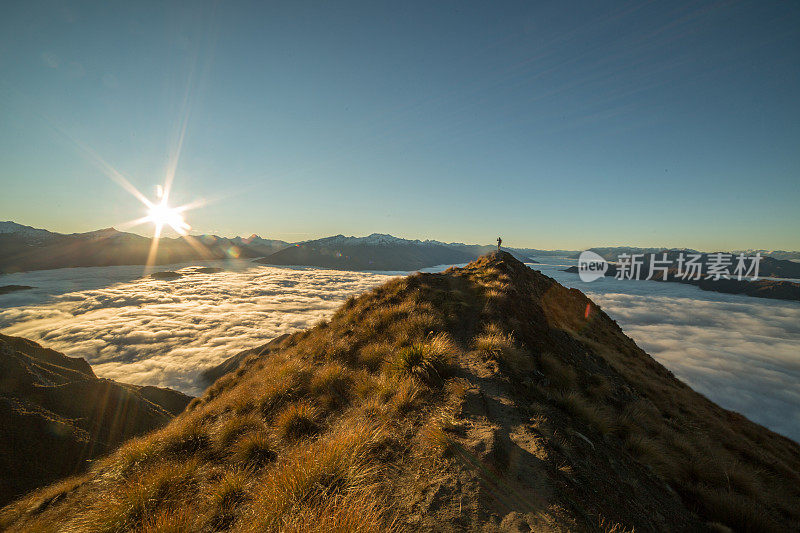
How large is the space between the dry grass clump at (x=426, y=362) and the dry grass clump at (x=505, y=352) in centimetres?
100

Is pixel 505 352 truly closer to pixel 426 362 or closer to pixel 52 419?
pixel 426 362

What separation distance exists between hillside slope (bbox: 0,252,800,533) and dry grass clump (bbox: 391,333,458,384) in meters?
0.04

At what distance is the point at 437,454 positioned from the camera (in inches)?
165

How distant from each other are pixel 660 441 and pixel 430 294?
A: 812 centimetres

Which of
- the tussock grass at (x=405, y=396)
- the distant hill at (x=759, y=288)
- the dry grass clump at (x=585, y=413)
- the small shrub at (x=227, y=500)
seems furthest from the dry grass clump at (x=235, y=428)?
the distant hill at (x=759, y=288)

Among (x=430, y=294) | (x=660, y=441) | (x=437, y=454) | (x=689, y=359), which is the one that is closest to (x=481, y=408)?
(x=437, y=454)

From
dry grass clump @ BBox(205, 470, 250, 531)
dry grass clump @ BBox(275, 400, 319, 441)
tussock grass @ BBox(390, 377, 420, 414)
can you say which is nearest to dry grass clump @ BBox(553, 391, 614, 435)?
tussock grass @ BBox(390, 377, 420, 414)

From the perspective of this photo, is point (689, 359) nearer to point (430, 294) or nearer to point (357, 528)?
point (430, 294)

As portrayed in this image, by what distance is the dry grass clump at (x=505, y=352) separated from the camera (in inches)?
266

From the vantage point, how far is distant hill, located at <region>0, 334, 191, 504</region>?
30.7ft

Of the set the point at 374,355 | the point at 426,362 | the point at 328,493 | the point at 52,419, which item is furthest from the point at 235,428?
the point at 52,419

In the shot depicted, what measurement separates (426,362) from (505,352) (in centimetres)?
239

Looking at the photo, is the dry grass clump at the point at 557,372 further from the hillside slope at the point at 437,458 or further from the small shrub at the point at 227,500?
the small shrub at the point at 227,500

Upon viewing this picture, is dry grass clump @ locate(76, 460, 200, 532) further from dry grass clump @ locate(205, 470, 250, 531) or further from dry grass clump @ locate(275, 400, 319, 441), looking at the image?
dry grass clump @ locate(275, 400, 319, 441)
